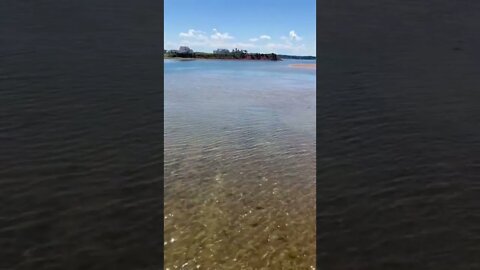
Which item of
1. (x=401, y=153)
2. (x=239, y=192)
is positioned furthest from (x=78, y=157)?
(x=401, y=153)

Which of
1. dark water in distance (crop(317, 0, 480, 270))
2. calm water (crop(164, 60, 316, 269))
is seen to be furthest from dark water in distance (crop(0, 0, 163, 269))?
dark water in distance (crop(317, 0, 480, 270))

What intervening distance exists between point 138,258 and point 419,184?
14.4 ft

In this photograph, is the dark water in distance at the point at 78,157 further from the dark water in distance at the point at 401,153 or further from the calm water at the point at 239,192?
the dark water in distance at the point at 401,153

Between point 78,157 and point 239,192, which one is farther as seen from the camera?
point 78,157

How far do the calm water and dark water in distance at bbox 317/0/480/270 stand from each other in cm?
39

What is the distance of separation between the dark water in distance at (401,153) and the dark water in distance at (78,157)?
2539mm

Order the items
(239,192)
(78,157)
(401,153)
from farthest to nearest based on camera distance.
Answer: (401,153), (78,157), (239,192)

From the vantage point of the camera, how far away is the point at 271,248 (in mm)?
5199

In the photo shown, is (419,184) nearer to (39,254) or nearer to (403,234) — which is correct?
(403,234)

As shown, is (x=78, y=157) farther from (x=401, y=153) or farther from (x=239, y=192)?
(x=401, y=153)

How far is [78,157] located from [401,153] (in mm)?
5732

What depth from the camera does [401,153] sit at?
26.0 feet

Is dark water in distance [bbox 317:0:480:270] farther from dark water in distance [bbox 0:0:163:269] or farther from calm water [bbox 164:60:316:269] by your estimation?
dark water in distance [bbox 0:0:163:269]

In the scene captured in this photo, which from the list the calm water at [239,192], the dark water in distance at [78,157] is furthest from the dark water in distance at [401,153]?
the dark water in distance at [78,157]
